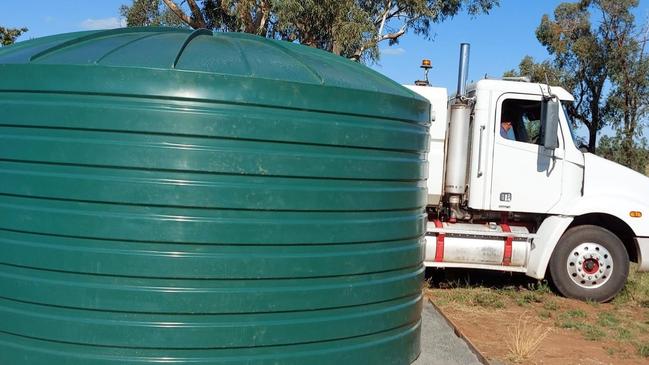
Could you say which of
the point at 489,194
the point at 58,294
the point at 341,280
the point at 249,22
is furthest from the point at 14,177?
the point at 249,22

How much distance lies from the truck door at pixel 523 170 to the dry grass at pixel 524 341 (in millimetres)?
2018

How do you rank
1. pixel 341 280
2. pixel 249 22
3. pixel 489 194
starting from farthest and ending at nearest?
pixel 249 22
pixel 489 194
pixel 341 280

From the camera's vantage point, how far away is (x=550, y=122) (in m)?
9.06

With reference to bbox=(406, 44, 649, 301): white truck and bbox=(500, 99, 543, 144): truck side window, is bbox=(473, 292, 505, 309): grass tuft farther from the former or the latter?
bbox=(500, 99, 543, 144): truck side window

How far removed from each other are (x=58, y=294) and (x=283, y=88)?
1.16 meters

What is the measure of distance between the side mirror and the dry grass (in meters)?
2.39

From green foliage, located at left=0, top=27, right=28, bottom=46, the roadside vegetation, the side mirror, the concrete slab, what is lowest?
the roadside vegetation

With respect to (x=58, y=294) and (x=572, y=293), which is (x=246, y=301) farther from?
(x=572, y=293)

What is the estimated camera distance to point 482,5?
24.6 meters

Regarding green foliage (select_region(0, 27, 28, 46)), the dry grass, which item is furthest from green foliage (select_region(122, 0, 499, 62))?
the dry grass

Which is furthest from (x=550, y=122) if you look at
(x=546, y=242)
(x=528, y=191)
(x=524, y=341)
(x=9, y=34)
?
(x=9, y=34)

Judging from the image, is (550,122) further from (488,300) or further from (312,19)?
(312,19)

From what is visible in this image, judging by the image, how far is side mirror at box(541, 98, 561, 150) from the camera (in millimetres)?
9047

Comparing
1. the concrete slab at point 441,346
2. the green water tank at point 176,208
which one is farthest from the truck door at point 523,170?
the green water tank at point 176,208
